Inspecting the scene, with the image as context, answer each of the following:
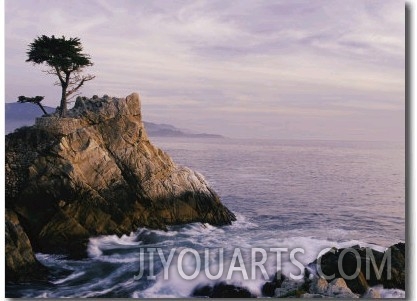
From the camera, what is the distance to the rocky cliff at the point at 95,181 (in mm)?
15508

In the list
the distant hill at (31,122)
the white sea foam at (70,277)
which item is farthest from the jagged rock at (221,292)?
the distant hill at (31,122)

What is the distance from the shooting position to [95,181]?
1638cm

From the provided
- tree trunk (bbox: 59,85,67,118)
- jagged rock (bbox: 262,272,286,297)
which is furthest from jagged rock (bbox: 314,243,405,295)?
tree trunk (bbox: 59,85,67,118)

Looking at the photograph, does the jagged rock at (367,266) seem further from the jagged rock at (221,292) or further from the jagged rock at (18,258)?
the jagged rock at (18,258)

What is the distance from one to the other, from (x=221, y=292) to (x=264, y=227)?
3605 millimetres

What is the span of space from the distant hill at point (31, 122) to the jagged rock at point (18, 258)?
2631 millimetres

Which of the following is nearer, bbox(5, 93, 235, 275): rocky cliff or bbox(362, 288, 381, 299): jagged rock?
bbox(362, 288, 381, 299): jagged rock

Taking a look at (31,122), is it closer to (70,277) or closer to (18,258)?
(18,258)

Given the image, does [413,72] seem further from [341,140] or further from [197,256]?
[197,256]

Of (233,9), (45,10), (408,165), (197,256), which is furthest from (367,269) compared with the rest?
(45,10)

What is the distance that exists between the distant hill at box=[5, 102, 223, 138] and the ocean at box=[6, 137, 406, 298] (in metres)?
0.36

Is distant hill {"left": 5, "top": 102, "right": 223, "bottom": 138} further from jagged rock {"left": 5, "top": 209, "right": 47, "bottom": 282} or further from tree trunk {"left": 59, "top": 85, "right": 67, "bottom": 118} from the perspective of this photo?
jagged rock {"left": 5, "top": 209, "right": 47, "bottom": 282}

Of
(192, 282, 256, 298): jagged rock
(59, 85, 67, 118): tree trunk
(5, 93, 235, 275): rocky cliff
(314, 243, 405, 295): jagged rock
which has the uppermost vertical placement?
(59, 85, 67, 118): tree trunk

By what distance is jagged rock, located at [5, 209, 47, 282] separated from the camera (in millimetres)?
13160
